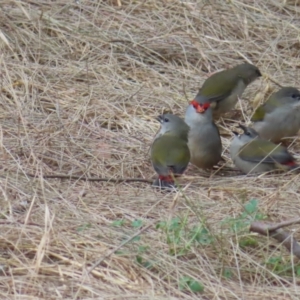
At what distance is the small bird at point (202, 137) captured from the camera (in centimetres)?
657

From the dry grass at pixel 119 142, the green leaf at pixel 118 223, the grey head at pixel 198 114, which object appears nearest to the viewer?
the dry grass at pixel 119 142

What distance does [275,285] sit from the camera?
4.60 metres

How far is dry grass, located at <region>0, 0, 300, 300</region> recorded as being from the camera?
457cm

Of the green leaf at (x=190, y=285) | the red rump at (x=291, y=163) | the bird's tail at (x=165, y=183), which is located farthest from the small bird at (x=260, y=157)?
the green leaf at (x=190, y=285)

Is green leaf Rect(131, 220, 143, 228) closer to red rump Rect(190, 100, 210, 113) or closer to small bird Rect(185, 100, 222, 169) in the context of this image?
small bird Rect(185, 100, 222, 169)

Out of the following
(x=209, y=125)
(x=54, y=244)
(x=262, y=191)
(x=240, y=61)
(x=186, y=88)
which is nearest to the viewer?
(x=54, y=244)

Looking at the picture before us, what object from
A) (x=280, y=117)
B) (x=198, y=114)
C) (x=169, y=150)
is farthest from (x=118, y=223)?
(x=280, y=117)

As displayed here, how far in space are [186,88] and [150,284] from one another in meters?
3.62

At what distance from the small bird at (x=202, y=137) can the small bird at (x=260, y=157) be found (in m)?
0.14

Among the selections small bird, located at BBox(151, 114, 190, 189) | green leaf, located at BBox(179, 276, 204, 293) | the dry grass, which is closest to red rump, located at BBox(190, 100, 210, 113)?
small bird, located at BBox(151, 114, 190, 189)

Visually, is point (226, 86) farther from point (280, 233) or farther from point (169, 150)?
point (280, 233)

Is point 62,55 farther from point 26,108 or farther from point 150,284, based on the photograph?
point 150,284

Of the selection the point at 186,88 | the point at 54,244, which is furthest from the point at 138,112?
the point at 54,244

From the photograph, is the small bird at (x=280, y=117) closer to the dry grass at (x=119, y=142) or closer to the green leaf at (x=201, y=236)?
the dry grass at (x=119, y=142)
